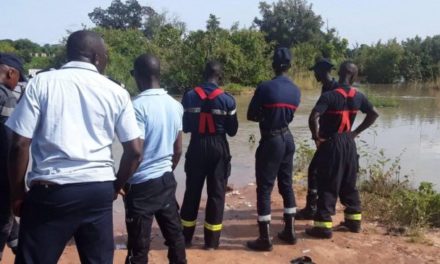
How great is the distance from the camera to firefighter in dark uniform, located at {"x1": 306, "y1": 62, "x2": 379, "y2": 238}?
218 inches

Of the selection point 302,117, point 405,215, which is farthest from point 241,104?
point 405,215

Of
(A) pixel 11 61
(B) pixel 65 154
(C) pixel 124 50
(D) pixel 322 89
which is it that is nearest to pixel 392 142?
(D) pixel 322 89

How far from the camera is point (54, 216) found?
9.25 ft

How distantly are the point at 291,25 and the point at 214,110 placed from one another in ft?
140

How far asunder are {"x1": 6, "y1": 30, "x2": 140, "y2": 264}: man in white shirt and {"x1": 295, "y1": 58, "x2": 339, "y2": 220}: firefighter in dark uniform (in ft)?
11.5

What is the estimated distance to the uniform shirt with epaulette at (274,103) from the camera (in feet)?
16.9

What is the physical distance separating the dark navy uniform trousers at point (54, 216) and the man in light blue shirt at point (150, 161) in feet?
3.18

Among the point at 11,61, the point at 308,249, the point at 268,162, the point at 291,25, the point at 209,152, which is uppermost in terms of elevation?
the point at 291,25

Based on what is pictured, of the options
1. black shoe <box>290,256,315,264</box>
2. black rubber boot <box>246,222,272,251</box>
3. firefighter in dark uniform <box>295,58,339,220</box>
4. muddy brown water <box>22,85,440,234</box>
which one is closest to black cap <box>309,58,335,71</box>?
firefighter in dark uniform <box>295,58,339,220</box>

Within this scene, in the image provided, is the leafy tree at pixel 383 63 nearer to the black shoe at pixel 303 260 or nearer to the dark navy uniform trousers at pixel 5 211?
Answer: the black shoe at pixel 303 260

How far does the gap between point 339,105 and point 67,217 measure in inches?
140

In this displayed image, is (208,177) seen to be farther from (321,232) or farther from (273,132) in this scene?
(321,232)

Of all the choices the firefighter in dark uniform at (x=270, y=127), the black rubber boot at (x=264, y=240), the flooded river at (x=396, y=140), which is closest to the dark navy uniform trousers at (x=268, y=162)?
the firefighter in dark uniform at (x=270, y=127)

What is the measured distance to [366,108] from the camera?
581 centimetres
